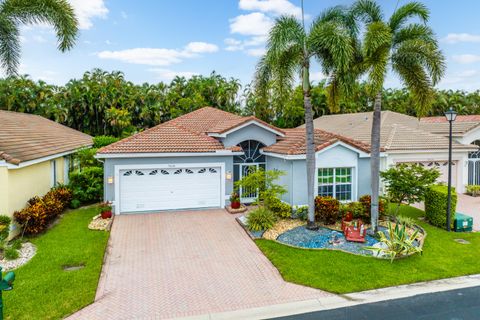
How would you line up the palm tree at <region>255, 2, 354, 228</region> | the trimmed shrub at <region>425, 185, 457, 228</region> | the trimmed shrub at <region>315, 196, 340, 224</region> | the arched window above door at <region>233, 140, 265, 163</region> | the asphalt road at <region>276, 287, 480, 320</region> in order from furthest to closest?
the arched window above door at <region>233, 140, 265, 163</region>, the trimmed shrub at <region>315, 196, 340, 224</region>, the trimmed shrub at <region>425, 185, 457, 228</region>, the palm tree at <region>255, 2, 354, 228</region>, the asphalt road at <region>276, 287, 480, 320</region>

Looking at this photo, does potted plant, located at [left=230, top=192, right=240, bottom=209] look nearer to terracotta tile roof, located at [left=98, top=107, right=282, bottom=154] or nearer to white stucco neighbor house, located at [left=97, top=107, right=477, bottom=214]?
white stucco neighbor house, located at [left=97, top=107, right=477, bottom=214]

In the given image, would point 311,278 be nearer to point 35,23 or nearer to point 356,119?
point 35,23

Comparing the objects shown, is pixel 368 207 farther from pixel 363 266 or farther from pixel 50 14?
pixel 50 14

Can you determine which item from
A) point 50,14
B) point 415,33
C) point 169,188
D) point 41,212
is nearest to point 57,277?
point 41,212

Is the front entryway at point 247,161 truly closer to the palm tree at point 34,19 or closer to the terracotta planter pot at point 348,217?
the terracotta planter pot at point 348,217

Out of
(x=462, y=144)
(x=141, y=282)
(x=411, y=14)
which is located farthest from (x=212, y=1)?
(x=462, y=144)

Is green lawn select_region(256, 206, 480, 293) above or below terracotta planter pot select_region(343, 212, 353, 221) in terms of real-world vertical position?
below

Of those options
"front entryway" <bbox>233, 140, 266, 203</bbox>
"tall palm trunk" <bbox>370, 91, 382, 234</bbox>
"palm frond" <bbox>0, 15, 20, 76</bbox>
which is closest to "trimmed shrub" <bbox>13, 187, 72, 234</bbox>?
"palm frond" <bbox>0, 15, 20, 76</bbox>
